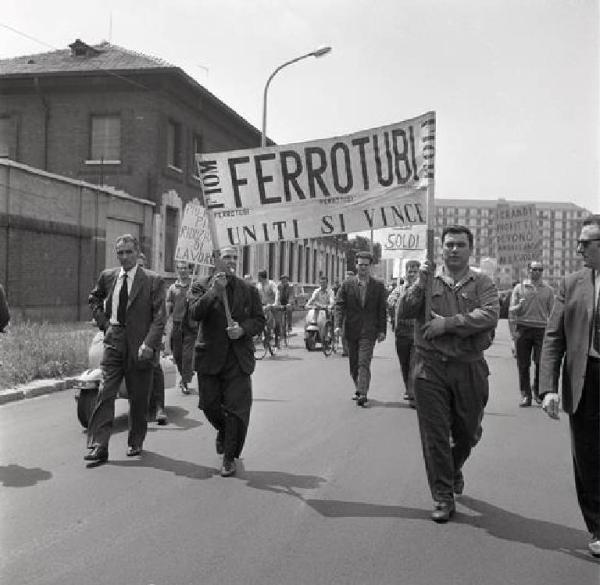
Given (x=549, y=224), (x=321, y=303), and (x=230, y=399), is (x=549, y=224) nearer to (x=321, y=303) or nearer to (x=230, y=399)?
(x=321, y=303)

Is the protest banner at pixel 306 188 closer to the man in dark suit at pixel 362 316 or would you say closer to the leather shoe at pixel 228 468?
the leather shoe at pixel 228 468

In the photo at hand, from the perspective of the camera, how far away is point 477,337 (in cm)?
536

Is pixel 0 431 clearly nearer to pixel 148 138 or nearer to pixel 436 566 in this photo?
pixel 436 566

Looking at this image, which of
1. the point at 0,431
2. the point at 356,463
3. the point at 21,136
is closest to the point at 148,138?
the point at 21,136

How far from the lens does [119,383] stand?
23.2ft

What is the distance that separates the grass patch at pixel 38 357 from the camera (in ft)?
36.4

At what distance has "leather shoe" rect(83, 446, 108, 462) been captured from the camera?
21.7 feet

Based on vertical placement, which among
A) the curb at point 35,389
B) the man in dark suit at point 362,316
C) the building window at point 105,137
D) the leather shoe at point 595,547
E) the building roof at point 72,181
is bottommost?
the curb at point 35,389

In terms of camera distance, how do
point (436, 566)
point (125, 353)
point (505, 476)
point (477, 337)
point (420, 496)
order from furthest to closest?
1. point (125, 353)
2. point (505, 476)
3. point (420, 496)
4. point (477, 337)
5. point (436, 566)

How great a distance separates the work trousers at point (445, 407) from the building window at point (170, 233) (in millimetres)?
25750

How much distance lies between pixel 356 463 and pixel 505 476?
48.8 inches

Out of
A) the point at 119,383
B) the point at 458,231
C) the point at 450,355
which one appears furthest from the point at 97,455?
the point at 458,231

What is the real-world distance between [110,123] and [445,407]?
26.2 meters

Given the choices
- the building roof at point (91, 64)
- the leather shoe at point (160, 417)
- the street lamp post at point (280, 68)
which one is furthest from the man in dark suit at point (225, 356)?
the building roof at point (91, 64)
